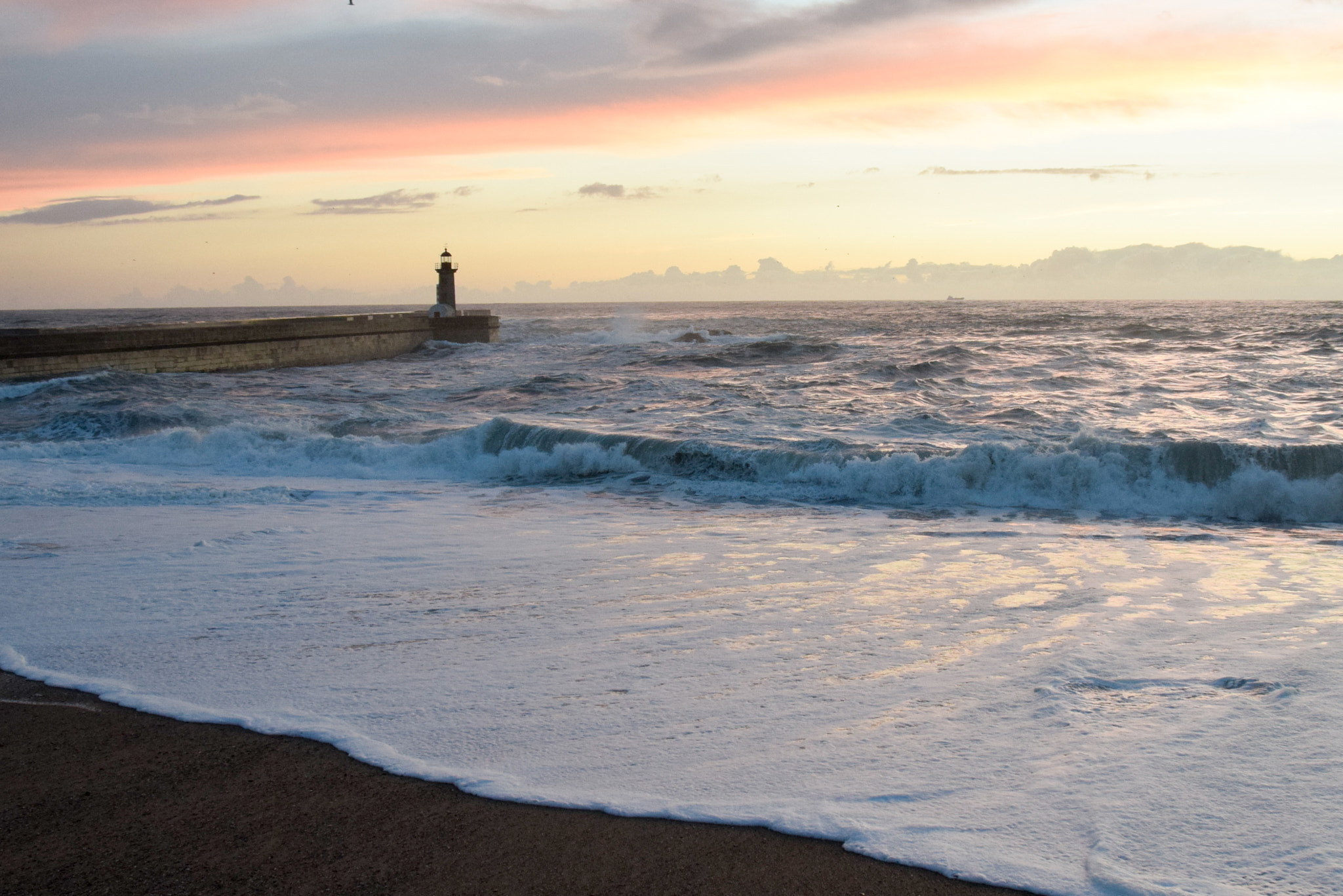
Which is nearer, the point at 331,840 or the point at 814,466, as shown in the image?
the point at 331,840

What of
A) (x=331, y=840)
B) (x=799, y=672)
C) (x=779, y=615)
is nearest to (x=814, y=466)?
(x=779, y=615)

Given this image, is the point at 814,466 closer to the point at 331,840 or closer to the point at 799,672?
the point at 799,672

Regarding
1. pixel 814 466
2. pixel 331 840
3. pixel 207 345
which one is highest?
pixel 207 345

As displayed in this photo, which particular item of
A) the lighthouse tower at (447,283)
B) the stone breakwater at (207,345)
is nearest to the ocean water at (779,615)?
the stone breakwater at (207,345)

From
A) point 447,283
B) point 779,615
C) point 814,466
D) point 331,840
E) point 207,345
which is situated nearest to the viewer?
point 331,840

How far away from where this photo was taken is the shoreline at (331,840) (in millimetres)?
2164

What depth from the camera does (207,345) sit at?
74.7ft

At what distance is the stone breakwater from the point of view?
61.9 feet

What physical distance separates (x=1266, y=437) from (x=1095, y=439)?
2475 millimetres

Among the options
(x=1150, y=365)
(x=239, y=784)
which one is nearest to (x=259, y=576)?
(x=239, y=784)

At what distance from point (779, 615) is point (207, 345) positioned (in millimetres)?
22716

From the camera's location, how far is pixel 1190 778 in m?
2.62

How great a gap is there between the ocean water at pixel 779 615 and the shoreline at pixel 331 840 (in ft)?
0.34

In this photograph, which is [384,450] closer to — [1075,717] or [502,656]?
[502,656]
